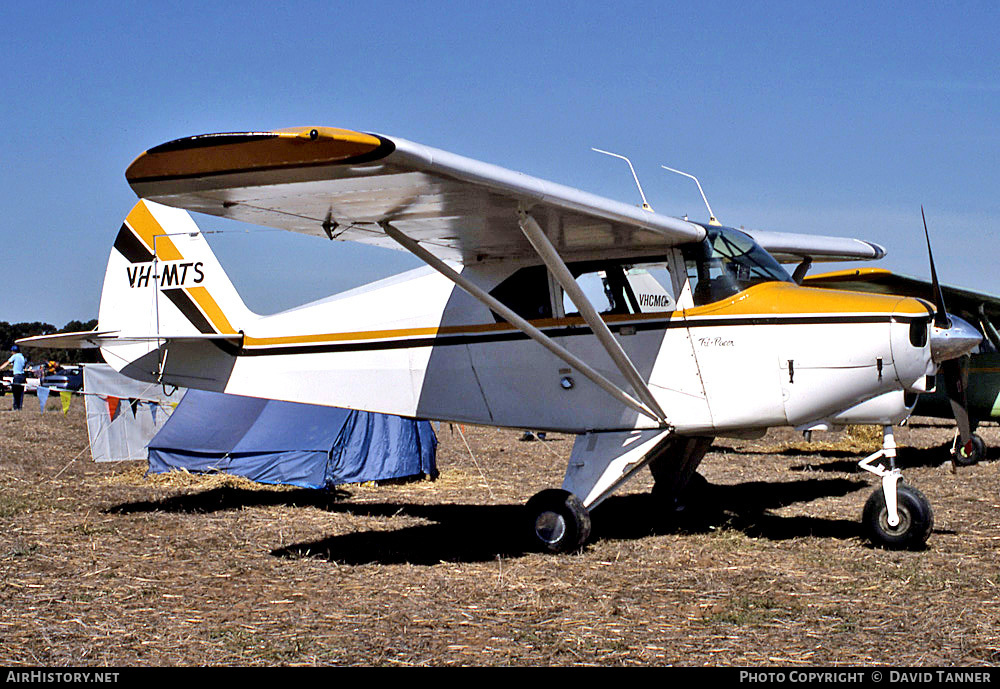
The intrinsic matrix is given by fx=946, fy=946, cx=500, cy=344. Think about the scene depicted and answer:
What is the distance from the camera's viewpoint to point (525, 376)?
8.26 metres

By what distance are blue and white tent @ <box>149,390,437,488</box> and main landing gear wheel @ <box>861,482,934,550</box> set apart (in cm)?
631

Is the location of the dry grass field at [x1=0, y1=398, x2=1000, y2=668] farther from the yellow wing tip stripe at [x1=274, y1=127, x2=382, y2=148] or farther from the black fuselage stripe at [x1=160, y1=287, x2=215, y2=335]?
the yellow wing tip stripe at [x1=274, y1=127, x2=382, y2=148]

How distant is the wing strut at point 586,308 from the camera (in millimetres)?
6805

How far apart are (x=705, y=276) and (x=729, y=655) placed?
3.75 meters

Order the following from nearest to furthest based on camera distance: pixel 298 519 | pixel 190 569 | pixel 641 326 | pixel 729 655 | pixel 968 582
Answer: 1. pixel 729 655
2. pixel 968 582
3. pixel 190 569
4. pixel 641 326
5. pixel 298 519

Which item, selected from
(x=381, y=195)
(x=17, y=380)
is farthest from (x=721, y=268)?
(x=17, y=380)

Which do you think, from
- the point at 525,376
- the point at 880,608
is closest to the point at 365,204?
the point at 525,376

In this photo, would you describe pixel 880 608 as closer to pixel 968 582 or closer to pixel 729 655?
pixel 968 582

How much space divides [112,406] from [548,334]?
8.61m

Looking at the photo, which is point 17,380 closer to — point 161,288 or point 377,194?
point 161,288

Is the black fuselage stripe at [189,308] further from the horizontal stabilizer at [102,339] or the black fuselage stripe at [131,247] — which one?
the black fuselage stripe at [131,247]

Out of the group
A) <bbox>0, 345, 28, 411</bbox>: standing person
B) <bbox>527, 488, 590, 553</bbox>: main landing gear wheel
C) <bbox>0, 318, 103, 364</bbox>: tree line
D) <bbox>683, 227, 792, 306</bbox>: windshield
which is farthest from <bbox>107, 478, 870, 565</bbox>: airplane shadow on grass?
<bbox>0, 318, 103, 364</bbox>: tree line

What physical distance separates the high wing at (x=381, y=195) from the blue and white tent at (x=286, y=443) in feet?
13.4

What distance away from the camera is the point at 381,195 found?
249 inches
